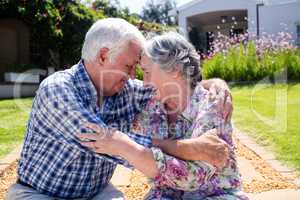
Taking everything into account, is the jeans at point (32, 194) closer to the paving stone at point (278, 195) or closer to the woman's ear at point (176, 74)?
the woman's ear at point (176, 74)

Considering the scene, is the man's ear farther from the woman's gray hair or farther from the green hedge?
the green hedge

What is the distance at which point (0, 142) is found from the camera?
20.8 feet

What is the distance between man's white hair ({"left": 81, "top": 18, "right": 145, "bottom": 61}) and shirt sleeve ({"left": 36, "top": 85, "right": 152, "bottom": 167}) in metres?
0.26

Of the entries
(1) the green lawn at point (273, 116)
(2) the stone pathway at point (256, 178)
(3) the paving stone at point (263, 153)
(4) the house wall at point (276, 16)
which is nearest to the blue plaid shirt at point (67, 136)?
(2) the stone pathway at point (256, 178)

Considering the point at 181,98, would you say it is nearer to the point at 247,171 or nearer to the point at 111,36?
the point at 111,36

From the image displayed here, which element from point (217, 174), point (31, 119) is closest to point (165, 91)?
point (217, 174)

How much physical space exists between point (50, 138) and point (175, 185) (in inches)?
26.8

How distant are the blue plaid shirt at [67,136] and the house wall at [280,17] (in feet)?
62.2

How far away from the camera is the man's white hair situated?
2379mm

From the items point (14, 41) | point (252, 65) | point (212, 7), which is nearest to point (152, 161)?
point (252, 65)

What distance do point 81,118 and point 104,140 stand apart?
170 mm

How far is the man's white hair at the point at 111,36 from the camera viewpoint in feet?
7.80

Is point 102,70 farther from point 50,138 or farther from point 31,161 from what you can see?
point 31,161

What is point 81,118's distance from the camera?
7.35ft
